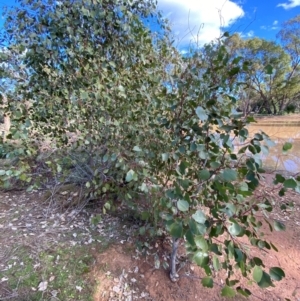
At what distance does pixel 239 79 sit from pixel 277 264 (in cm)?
158

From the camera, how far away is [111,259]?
1628 millimetres

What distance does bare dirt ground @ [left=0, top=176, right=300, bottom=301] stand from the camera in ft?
4.70

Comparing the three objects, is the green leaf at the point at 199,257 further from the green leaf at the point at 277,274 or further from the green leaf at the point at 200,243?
the green leaf at the point at 277,274

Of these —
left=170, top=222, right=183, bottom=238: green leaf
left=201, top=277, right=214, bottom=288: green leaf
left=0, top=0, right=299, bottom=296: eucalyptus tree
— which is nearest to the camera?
left=170, top=222, right=183, bottom=238: green leaf

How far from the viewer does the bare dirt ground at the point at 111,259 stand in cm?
143

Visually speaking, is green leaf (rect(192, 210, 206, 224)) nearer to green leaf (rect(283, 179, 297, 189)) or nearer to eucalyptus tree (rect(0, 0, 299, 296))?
green leaf (rect(283, 179, 297, 189))

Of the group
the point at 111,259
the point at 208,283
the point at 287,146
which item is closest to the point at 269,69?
the point at 287,146

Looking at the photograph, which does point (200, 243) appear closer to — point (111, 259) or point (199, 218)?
point (199, 218)

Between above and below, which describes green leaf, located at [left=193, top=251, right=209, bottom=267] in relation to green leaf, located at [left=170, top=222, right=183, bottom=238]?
below

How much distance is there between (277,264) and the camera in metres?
1.75

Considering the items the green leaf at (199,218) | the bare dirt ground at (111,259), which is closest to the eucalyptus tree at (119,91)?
the bare dirt ground at (111,259)

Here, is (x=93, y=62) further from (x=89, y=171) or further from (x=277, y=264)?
(x=277, y=264)

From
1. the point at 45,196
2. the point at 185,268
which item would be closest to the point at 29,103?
the point at 45,196

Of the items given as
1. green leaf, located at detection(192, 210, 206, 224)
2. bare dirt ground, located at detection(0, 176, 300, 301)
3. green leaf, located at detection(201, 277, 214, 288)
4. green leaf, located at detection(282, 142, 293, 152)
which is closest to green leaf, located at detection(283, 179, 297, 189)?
green leaf, located at detection(282, 142, 293, 152)
